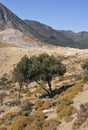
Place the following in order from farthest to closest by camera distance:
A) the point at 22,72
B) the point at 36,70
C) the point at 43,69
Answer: the point at 22,72
the point at 43,69
the point at 36,70

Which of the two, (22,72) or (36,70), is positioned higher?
(36,70)

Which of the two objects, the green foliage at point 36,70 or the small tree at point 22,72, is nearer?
the green foliage at point 36,70

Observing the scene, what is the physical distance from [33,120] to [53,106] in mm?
6124

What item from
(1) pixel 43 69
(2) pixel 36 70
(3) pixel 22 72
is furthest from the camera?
(3) pixel 22 72

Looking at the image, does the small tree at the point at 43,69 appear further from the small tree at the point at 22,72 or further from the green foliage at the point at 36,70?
the small tree at the point at 22,72

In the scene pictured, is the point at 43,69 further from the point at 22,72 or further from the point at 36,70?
the point at 22,72

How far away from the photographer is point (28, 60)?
5772 cm

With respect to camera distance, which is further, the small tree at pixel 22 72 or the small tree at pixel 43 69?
the small tree at pixel 22 72

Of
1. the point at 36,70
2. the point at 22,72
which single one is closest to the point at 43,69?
the point at 36,70

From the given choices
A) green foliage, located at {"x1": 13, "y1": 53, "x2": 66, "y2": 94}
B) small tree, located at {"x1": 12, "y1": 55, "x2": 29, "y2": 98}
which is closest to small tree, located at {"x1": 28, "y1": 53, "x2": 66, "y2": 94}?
green foliage, located at {"x1": 13, "y1": 53, "x2": 66, "y2": 94}

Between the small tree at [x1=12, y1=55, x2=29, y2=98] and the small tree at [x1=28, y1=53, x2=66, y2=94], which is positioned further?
the small tree at [x1=12, y1=55, x2=29, y2=98]

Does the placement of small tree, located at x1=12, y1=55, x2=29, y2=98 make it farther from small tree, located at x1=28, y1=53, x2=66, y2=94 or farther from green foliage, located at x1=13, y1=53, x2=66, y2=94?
small tree, located at x1=28, y1=53, x2=66, y2=94

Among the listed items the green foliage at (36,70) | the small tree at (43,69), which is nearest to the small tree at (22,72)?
the green foliage at (36,70)

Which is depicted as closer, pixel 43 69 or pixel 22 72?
pixel 43 69
